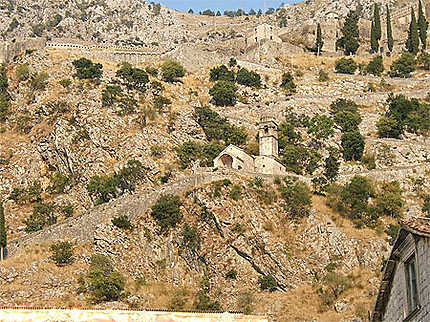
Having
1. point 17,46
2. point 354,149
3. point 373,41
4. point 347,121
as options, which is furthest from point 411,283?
point 373,41

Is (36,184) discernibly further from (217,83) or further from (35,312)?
(35,312)

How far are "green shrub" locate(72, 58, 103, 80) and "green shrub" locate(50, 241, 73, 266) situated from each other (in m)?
33.9

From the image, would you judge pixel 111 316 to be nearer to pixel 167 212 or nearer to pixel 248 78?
pixel 167 212

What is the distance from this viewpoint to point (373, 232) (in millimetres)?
62500

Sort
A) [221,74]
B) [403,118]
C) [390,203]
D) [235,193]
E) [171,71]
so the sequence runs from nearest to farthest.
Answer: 1. [235,193]
2. [390,203]
3. [403,118]
4. [171,71]
5. [221,74]

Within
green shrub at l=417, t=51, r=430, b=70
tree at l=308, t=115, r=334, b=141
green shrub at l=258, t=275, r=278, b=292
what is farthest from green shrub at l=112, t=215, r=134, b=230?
green shrub at l=417, t=51, r=430, b=70

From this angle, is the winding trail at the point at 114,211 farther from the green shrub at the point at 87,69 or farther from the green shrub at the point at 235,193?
the green shrub at the point at 87,69

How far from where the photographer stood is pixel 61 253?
60750mm

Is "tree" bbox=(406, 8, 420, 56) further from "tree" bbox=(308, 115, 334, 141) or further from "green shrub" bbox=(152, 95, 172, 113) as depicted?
"green shrub" bbox=(152, 95, 172, 113)

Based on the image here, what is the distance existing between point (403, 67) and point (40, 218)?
60.0 meters

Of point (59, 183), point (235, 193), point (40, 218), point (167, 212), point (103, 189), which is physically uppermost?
point (235, 193)

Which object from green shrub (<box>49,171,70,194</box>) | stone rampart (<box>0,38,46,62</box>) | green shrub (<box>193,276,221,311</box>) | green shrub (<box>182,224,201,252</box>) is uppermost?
stone rampart (<box>0,38,46,62</box>)

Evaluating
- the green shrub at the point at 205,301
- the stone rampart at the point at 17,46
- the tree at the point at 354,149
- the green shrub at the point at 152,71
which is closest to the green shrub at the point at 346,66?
the green shrub at the point at 152,71

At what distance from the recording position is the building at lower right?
14802 mm
